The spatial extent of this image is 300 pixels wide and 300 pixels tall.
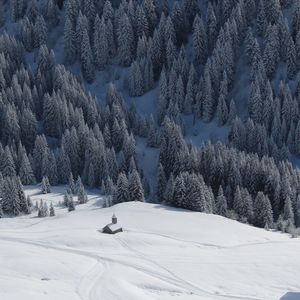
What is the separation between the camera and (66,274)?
56312 mm

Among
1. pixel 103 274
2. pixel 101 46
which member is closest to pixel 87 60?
pixel 101 46

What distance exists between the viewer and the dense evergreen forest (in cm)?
11844

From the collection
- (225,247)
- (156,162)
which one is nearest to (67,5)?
(156,162)

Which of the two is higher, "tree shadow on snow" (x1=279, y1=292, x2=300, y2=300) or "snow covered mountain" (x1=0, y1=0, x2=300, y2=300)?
"snow covered mountain" (x1=0, y1=0, x2=300, y2=300)

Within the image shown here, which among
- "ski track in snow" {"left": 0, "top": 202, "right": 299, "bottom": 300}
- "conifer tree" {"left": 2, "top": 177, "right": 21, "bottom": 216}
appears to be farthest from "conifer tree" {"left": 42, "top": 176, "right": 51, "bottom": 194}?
"ski track in snow" {"left": 0, "top": 202, "right": 299, "bottom": 300}

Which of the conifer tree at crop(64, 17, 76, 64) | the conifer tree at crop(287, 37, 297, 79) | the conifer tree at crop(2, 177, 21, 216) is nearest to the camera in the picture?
the conifer tree at crop(2, 177, 21, 216)

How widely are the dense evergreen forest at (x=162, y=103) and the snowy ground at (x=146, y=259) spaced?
18.4 metres

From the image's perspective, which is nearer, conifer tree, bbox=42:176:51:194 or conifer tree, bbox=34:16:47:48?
conifer tree, bbox=42:176:51:194

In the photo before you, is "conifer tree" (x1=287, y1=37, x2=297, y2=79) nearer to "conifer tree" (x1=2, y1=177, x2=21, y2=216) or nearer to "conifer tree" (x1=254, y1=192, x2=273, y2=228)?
"conifer tree" (x1=254, y1=192, x2=273, y2=228)

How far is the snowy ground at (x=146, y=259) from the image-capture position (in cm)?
5312

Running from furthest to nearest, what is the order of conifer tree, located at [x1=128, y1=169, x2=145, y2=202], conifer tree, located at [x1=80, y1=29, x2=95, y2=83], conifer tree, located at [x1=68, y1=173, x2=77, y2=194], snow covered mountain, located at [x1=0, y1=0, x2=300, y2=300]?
conifer tree, located at [x1=80, y1=29, x2=95, y2=83], conifer tree, located at [x1=68, y1=173, x2=77, y2=194], conifer tree, located at [x1=128, y1=169, x2=145, y2=202], snow covered mountain, located at [x1=0, y1=0, x2=300, y2=300]

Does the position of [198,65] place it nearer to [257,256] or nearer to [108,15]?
[108,15]

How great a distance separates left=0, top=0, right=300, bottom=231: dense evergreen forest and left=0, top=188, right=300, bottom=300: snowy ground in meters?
18.4

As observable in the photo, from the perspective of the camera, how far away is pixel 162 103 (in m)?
162
